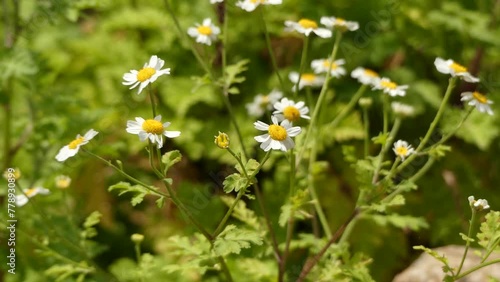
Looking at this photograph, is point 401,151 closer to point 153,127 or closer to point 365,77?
point 365,77

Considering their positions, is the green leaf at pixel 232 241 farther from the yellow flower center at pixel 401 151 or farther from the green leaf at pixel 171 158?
the yellow flower center at pixel 401 151

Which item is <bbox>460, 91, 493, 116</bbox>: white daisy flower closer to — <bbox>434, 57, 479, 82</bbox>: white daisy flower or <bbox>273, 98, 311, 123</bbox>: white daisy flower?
<bbox>434, 57, 479, 82</bbox>: white daisy flower

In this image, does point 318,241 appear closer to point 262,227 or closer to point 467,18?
point 262,227

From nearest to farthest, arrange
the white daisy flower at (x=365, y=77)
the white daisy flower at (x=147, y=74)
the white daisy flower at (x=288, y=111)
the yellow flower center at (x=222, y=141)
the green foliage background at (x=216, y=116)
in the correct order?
the yellow flower center at (x=222, y=141)
the white daisy flower at (x=147, y=74)
the white daisy flower at (x=288, y=111)
the white daisy flower at (x=365, y=77)
the green foliage background at (x=216, y=116)

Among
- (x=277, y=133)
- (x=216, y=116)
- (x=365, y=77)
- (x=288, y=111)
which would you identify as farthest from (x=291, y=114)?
(x=216, y=116)

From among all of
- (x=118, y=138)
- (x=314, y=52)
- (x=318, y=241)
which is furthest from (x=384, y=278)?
(x=118, y=138)

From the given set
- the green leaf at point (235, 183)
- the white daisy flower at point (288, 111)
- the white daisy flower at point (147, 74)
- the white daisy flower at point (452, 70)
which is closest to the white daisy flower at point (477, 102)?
the white daisy flower at point (452, 70)
